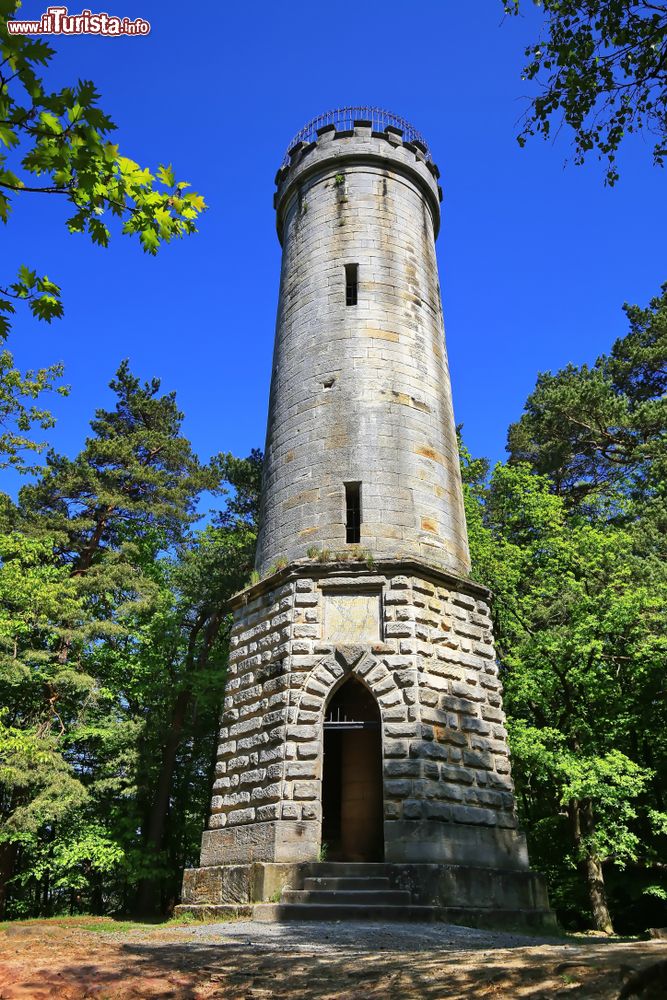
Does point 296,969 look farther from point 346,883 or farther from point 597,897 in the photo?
point 597,897

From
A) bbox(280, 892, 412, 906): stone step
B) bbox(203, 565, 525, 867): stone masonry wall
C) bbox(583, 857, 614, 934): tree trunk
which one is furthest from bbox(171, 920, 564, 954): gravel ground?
bbox(583, 857, 614, 934): tree trunk

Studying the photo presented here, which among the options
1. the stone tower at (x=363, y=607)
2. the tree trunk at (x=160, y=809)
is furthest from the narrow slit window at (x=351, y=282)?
the tree trunk at (x=160, y=809)

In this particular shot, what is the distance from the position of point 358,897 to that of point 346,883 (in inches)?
14.0

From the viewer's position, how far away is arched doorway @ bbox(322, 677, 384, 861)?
1280 cm

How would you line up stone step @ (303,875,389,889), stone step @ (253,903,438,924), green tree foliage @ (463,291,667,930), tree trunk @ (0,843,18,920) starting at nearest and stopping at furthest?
stone step @ (253,903,438,924) → stone step @ (303,875,389,889) → green tree foliage @ (463,291,667,930) → tree trunk @ (0,843,18,920)

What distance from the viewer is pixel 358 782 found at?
13.1 meters

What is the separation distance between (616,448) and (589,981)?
23419mm

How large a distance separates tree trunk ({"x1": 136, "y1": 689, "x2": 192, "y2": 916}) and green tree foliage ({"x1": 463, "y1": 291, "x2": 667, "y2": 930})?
9603 millimetres

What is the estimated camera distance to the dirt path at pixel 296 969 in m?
3.73

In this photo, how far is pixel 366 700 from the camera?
45.3 ft

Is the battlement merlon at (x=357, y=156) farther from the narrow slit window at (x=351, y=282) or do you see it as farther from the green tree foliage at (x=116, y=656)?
the green tree foliage at (x=116, y=656)

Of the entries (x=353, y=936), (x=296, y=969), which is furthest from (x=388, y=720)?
(x=296, y=969)

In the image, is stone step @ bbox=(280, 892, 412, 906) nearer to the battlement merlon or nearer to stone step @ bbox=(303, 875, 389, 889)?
stone step @ bbox=(303, 875, 389, 889)

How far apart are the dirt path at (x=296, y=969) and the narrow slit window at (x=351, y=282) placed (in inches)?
432
